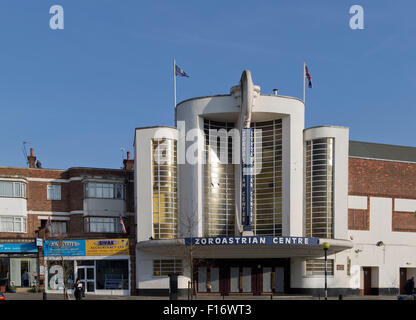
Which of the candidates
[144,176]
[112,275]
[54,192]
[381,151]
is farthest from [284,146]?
[54,192]

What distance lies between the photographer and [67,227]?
49.7 m

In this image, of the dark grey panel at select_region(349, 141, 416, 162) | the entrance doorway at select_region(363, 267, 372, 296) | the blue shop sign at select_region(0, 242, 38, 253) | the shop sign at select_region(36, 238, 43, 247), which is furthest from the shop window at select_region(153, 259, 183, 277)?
the dark grey panel at select_region(349, 141, 416, 162)

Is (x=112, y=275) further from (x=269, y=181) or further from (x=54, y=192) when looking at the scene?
Result: (x=269, y=181)

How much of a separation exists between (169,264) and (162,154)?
9373mm

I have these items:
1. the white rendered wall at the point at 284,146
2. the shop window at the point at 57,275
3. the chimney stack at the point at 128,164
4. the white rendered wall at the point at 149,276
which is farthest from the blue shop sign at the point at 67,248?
the chimney stack at the point at 128,164

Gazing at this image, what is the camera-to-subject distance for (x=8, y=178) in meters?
46.9

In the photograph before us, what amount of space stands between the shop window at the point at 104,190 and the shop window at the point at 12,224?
255 inches

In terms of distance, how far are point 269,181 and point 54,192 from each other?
2191 cm

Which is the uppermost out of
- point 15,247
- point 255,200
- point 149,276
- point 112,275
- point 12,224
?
point 255,200

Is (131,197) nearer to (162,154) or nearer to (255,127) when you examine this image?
(162,154)

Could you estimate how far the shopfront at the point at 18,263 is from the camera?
43406 mm

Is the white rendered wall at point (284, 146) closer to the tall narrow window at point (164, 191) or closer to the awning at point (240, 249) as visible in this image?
the tall narrow window at point (164, 191)

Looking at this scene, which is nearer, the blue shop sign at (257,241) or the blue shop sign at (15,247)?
the blue shop sign at (257,241)
